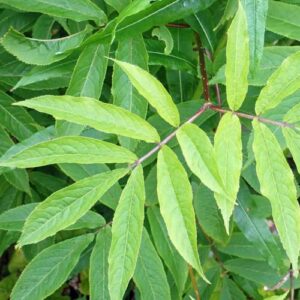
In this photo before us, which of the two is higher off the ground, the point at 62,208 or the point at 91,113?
the point at 91,113

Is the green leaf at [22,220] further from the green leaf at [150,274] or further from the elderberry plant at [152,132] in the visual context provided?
the green leaf at [150,274]

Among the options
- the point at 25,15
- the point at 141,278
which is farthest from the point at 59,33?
the point at 141,278

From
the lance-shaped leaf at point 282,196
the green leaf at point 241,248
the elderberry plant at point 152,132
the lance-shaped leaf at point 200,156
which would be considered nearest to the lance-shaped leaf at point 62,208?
the elderberry plant at point 152,132

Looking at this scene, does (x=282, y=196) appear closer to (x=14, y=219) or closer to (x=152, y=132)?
(x=152, y=132)

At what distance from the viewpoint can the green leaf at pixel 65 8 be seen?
3.51ft

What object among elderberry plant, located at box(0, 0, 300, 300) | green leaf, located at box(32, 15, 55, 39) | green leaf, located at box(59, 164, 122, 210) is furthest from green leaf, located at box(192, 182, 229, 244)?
green leaf, located at box(32, 15, 55, 39)

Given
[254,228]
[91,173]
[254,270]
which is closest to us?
[91,173]

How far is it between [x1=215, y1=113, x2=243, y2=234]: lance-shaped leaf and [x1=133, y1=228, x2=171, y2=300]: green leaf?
0.45 metres

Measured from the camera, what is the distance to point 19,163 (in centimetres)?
89

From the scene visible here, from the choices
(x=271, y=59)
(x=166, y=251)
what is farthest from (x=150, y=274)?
(x=271, y=59)

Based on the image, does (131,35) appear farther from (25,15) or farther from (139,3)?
(25,15)

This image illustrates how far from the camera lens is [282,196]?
93 cm

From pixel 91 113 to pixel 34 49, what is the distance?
0.91 feet

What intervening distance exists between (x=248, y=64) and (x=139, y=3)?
0.76 feet
